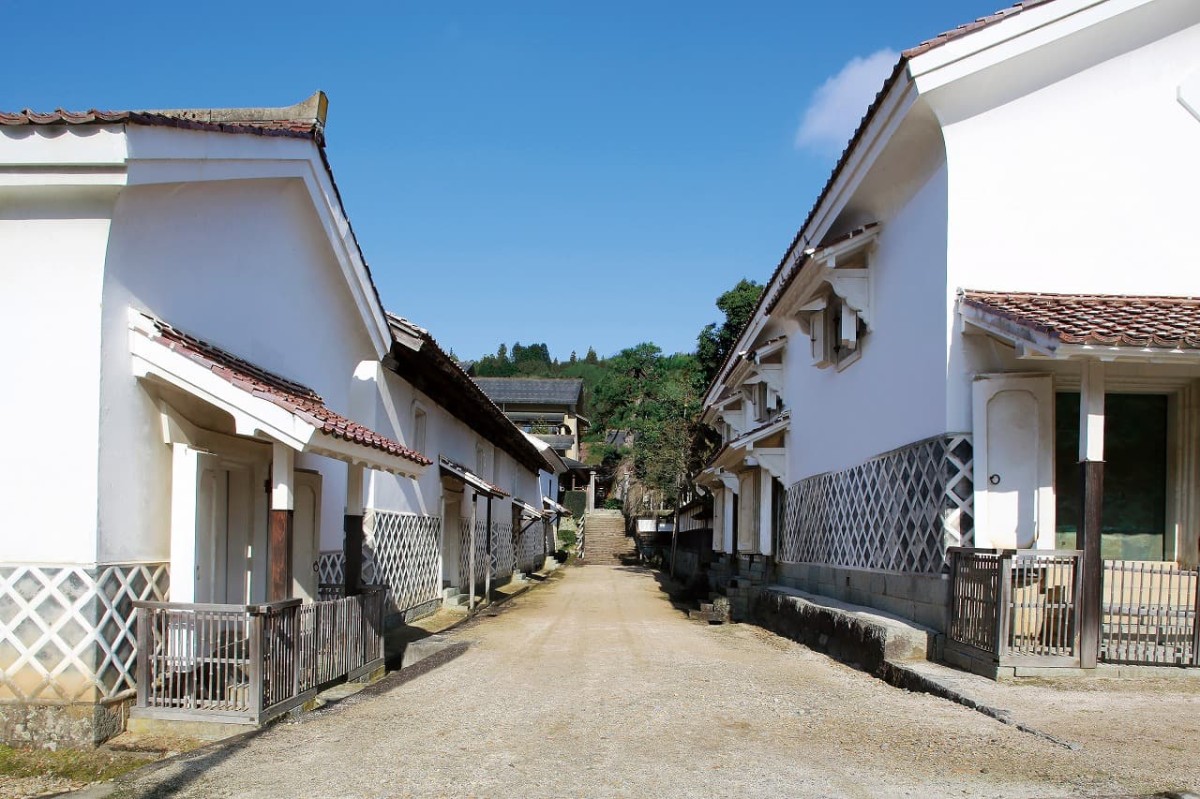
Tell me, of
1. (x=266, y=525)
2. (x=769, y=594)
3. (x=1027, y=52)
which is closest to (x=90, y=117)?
(x=266, y=525)

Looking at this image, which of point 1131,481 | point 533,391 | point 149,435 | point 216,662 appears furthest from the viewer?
point 533,391

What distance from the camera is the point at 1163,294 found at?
9984 millimetres

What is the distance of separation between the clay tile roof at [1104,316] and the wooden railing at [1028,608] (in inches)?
75.7

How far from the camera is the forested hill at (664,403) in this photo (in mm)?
34688

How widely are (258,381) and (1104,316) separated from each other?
26.1 feet

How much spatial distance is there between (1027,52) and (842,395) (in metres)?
5.86

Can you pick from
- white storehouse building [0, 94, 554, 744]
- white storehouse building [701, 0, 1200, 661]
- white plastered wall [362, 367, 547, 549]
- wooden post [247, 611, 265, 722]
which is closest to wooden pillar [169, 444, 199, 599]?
white storehouse building [0, 94, 554, 744]

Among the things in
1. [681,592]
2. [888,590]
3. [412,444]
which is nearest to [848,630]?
[888,590]

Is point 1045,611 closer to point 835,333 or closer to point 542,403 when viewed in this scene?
point 835,333

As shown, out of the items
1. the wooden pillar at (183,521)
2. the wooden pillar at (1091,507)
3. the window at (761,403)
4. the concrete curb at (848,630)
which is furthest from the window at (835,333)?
the wooden pillar at (183,521)

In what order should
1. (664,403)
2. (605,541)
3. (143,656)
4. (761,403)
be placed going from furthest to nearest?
(605,541) → (664,403) → (761,403) → (143,656)

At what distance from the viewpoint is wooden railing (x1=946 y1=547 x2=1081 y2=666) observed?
27.0ft

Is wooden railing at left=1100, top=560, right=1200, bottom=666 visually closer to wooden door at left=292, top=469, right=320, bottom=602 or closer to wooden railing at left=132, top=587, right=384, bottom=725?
wooden railing at left=132, top=587, right=384, bottom=725

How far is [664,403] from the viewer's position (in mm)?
37469
